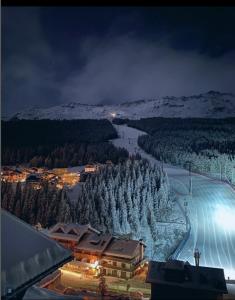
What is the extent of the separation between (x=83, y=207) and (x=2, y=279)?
11.4m

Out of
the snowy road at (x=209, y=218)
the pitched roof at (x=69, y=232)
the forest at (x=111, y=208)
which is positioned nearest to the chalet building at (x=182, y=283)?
the pitched roof at (x=69, y=232)

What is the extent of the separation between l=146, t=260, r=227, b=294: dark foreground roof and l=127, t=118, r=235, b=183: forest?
19.9m

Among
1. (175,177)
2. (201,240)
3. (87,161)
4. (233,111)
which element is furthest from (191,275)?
(233,111)

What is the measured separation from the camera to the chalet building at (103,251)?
26.8 feet

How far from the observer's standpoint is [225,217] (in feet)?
50.9

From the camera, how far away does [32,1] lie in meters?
2.05

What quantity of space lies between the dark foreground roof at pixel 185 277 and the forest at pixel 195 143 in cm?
1985

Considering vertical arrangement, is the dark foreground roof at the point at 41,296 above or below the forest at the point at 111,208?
above

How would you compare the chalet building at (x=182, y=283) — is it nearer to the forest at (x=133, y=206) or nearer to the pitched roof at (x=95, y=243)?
the pitched roof at (x=95, y=243)

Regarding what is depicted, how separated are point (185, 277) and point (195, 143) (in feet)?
89.0

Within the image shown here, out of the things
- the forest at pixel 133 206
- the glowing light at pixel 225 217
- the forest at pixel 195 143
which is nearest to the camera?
the forest at pixel 133 206

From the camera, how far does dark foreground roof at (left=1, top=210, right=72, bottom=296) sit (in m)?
1.75

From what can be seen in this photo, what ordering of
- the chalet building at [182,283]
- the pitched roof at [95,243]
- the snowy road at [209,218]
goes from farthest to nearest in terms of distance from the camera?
the snowy road at [209,218], the pitched roof at [95,243], the chalet building at [182,283]

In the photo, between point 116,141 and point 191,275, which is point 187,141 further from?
point 191,275
